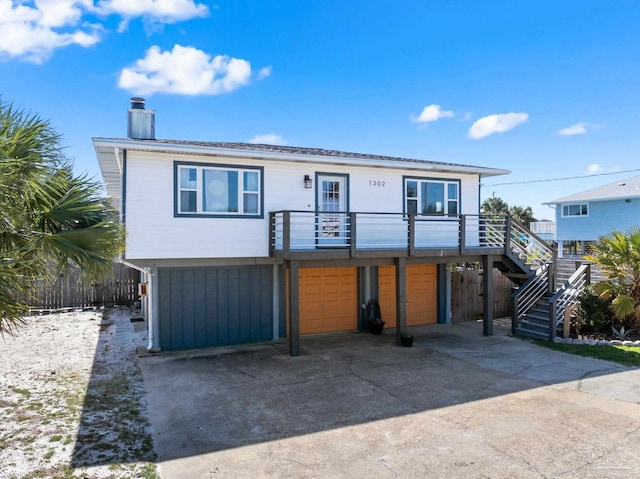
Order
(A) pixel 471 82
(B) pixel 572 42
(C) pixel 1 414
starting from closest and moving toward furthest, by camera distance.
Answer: (C) pixel 1 414 → (B) pixel 572 42 → (A) pixel 471 82

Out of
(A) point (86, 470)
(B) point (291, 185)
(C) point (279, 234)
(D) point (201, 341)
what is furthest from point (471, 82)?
(A) point (86, 470)

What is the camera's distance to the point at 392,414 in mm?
6523

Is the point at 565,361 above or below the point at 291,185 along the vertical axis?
below

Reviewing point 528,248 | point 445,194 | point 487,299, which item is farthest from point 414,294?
point 528,248

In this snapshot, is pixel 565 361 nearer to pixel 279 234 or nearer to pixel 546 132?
pixel 279 234

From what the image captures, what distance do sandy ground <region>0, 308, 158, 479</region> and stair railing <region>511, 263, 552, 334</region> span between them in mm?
10394

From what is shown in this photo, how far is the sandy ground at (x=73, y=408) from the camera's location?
4988 millimetres

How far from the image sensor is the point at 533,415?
644 cm

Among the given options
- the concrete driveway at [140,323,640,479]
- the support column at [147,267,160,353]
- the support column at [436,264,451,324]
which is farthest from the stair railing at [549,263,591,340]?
the support column at [147,267,160,353]

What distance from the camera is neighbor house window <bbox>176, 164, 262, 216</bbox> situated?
10.1 metres

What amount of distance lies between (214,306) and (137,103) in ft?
19.7

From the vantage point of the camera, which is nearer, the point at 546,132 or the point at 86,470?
the point at 86,470

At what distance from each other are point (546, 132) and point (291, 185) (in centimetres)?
1919

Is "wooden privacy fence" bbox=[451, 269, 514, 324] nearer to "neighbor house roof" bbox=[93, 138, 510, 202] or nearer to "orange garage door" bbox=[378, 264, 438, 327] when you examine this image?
"orange garage door" bbox=[378, 264, 438, 327]
